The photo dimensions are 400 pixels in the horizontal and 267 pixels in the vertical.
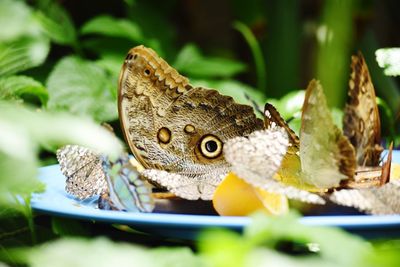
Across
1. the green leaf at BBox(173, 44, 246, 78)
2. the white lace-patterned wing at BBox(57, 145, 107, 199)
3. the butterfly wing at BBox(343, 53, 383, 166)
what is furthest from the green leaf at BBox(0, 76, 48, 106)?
the green leaf at BBox(173, 44, 246, 78)

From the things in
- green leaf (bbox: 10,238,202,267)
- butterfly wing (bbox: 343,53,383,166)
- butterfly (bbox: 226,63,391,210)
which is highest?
butterfly wing (bbox: 343,53,383,166)

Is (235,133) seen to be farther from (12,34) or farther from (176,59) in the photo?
(176,59)

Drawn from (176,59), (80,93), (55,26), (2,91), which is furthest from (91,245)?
(176,59)

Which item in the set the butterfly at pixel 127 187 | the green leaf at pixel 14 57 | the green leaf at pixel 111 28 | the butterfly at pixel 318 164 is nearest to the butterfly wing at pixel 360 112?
the butterfly at pixel 318 164

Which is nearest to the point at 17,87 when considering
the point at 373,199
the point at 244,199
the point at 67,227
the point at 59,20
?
the point at 67,227

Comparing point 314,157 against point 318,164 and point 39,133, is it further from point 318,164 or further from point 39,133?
point 39,133

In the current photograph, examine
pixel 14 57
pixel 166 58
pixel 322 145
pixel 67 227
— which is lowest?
pixel 67 227

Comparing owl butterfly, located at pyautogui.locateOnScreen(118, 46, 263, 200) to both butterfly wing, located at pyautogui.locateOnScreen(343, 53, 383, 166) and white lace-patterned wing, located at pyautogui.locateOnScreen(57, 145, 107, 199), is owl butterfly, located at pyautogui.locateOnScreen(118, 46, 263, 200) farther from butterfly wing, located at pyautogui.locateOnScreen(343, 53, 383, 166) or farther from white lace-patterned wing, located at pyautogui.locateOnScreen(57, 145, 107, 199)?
butterfly wing, located at pyautogui.locateOnScreen(343, 53, 383, 166)
